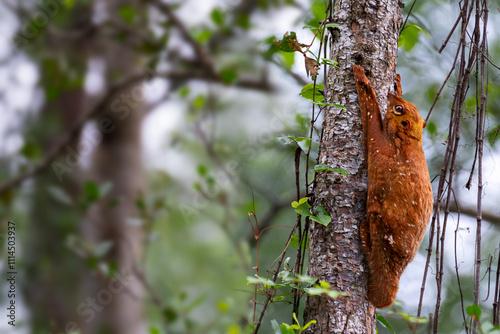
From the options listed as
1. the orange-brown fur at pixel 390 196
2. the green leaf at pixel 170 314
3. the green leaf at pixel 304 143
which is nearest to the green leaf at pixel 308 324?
the orange-brown fur at pixel 390 196

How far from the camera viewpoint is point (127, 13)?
0.81 meters

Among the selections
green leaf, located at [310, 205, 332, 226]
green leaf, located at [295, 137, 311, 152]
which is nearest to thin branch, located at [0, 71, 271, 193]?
green leaf, located at [295, 137, 311, 152]

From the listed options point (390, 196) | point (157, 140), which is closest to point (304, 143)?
point (390, 196)

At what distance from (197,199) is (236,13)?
1.86ft

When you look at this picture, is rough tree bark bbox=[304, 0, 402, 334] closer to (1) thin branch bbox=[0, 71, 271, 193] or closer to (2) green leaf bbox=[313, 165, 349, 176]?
(2) green leaf bbox=[313, 165, 349, 176]

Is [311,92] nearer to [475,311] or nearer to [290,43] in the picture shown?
[290,43]

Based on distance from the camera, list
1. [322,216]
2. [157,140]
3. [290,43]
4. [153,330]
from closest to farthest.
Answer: [153,330], [157,140], [322,216], [290,43]

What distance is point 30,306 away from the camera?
0.66 m

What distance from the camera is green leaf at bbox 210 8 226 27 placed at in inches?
38.8

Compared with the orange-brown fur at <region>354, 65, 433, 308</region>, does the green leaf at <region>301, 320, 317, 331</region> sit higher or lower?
lower

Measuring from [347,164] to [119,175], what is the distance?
1.63 feet

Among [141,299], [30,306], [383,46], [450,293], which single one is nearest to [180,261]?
[141,299]

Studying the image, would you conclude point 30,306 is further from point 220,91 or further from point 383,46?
point 383,46

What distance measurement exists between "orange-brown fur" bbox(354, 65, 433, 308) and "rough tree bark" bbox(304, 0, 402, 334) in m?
0.02
